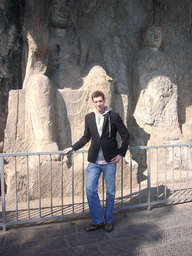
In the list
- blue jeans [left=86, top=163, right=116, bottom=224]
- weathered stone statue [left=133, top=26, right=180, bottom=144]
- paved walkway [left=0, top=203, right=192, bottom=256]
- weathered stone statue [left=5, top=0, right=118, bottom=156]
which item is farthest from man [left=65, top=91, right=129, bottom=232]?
weathered stone statue [left=133, top=26, right=180, bottom=144]

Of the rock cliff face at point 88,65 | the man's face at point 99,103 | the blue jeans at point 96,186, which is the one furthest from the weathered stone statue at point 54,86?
the man's face at point 99,103

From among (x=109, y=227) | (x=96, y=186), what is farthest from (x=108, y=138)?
(x=109, y=227)

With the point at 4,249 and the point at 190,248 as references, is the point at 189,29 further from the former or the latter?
the point at 4,249

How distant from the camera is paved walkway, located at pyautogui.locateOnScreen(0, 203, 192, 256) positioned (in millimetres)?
2301

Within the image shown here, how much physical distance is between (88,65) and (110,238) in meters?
3.60

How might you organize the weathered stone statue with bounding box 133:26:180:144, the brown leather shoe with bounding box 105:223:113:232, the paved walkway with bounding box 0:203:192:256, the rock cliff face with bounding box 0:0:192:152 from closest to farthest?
the paved walkway with bounding box 0:203:192:256
the brown leather shoe with bounding box 105:223:113:232
the rock cliff face with bounding box 0:0:192:152
the weathered stone statue with bounding box 133:26:180:144

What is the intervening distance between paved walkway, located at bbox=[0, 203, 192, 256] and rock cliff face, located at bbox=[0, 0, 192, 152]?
1.52 m

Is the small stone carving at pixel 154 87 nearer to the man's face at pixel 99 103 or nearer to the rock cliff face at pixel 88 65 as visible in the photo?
the rock cliff face at pixel 88 65

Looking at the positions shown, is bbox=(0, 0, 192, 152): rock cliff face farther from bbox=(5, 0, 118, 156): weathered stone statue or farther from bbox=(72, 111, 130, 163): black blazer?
bbox=(72, 111, 130, 163): black blazer

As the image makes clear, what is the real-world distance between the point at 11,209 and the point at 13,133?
1.26 m

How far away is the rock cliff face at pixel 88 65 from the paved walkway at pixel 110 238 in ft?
5.00

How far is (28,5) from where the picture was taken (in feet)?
14.4

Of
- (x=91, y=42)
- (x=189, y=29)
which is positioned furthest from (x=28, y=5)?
(x=189, y=29)

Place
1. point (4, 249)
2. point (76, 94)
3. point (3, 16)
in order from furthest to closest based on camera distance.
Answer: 1. point (3, 16)
2. point (76, 94)
3. point (4, 249)
